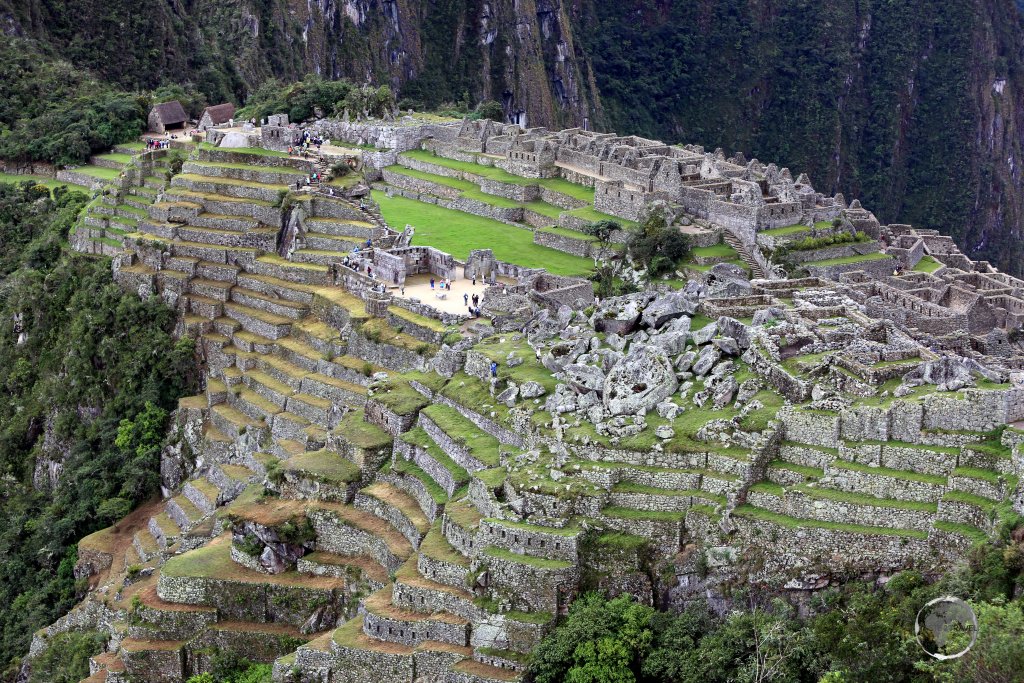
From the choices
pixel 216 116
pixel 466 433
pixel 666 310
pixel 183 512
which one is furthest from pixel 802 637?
pixel 216 116

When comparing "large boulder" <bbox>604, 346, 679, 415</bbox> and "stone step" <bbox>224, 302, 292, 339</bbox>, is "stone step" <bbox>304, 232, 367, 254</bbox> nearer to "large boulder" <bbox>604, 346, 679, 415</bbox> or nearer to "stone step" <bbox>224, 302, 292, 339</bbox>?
"stone step" <bbox>224, 302, 292, 339</bbox>

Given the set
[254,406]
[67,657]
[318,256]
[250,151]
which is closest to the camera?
[67,657]

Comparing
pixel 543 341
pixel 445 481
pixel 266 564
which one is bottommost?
pixel 266 564

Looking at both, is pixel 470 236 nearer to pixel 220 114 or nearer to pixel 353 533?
pixel 353 533

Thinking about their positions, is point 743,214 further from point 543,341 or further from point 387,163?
point 387,163

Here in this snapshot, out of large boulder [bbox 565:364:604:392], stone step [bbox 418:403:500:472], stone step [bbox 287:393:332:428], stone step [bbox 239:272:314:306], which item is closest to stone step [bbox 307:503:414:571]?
stone step [bbox 418:403:500:472]

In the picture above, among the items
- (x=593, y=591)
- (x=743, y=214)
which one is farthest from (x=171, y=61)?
(x=593, y=591)
